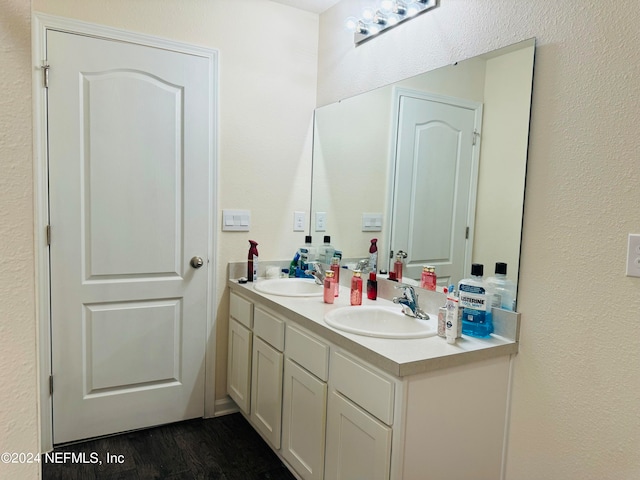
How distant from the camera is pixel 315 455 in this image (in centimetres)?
179

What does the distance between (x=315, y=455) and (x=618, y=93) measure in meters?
1.61

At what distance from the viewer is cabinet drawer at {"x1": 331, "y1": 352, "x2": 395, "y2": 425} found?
140cm

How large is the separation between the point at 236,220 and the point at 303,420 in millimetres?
1187

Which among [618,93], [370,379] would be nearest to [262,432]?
[370,379]

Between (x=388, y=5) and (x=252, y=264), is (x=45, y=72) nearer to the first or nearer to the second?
(x=252, y=264)

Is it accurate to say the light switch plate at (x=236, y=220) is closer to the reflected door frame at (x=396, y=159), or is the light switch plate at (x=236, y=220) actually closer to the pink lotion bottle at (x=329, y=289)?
the pink lotion bottle at (x=329, y=289)

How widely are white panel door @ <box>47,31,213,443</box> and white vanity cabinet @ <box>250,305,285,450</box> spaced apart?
17.1 inches

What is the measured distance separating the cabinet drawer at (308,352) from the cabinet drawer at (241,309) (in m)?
0.42

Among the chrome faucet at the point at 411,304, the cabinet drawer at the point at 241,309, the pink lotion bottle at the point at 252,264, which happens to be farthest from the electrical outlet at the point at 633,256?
the pink lotion bottle at the point at 252,264

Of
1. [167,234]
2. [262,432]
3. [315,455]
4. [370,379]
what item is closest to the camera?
[370,379]

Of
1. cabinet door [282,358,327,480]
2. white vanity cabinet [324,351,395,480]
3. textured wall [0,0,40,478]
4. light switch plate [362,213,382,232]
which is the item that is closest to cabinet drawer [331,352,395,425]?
white vanity cabinet [324,351,395,480]

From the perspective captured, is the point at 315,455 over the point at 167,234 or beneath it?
beneath

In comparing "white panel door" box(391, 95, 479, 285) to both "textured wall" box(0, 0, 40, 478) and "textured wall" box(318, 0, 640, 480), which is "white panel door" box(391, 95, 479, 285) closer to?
"textured wall" box(318, 0, 640, 480)

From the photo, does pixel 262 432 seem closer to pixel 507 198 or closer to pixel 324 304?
pixel 324 304
